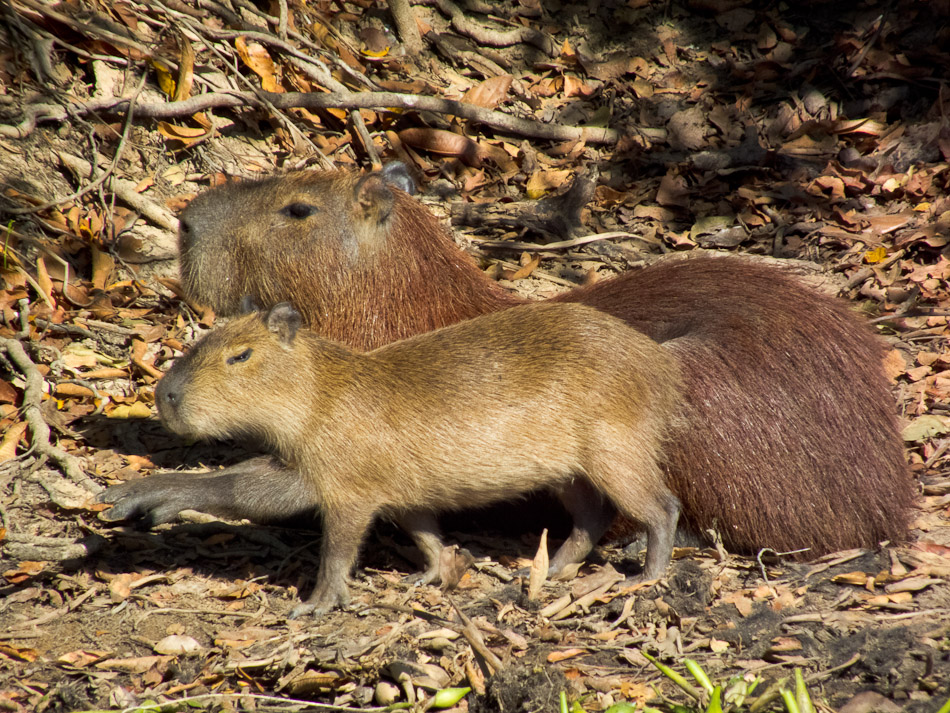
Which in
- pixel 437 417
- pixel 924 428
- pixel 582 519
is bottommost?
pixel 582 519

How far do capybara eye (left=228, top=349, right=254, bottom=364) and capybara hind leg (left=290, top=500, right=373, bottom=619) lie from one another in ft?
2.20

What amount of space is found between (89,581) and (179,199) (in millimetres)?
2931

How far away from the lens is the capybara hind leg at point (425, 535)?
3.71 metres

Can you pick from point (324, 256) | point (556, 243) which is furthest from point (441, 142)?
point (324, 256)

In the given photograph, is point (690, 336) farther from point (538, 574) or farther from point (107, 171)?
point (107, 171)

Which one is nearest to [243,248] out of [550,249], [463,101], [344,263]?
[344,263]

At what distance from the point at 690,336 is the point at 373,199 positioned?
5.18ft

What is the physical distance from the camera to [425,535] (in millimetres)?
3746

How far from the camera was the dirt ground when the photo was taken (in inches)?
118

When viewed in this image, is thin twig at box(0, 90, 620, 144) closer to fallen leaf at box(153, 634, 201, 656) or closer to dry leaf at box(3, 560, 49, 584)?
dry leaf at box(3, 560, 49, 584)

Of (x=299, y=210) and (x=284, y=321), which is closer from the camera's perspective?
(x=284, y=321)

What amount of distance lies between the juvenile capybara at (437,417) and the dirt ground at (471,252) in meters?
0.37

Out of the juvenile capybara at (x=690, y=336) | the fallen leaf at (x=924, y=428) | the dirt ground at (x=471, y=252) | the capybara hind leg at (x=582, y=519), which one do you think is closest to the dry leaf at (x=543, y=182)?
the dirt ground at (x=471, y=252)

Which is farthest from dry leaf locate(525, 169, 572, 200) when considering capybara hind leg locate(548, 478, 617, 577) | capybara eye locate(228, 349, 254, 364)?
capybara eye locate(228, 349, 254, 364)
